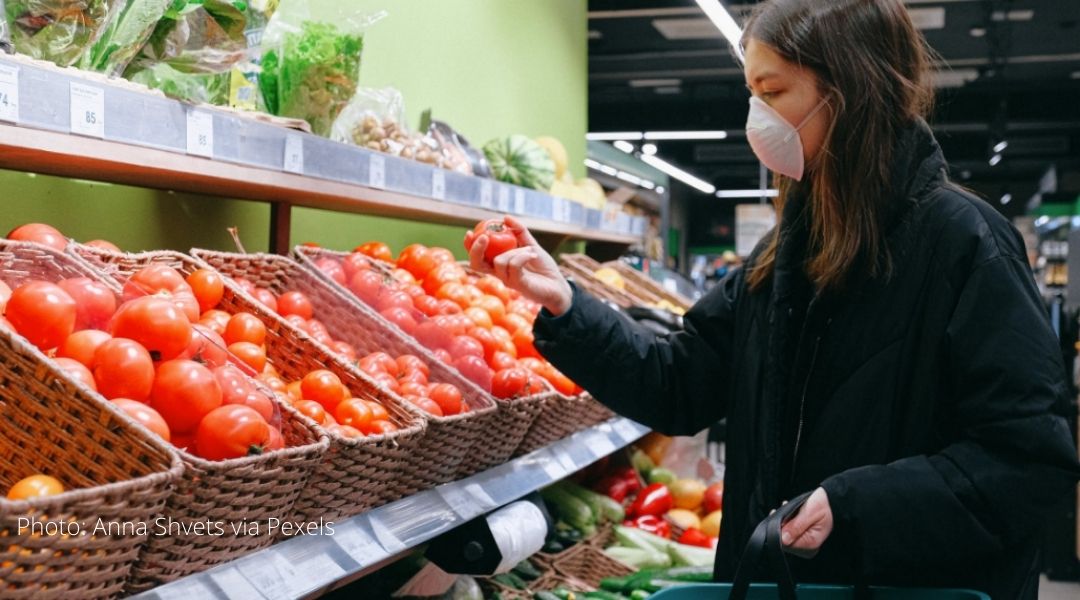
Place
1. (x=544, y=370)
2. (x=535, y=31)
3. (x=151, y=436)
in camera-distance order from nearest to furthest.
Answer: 1. (x=151, y=436)
2. (x=544, y=370)
3. (x=535, y=31)

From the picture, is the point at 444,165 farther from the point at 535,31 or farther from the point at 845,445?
the point at 535,31

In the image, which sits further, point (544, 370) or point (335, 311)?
point (544, 370)

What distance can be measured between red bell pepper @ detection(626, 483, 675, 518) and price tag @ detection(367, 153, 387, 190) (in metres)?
1.84

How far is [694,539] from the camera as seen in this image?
3695 mm

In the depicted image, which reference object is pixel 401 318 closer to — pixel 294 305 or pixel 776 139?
pixel 294 305

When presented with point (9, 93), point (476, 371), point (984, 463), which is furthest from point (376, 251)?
point (984, 463)

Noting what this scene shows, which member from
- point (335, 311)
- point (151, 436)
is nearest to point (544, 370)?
point (335, 311)

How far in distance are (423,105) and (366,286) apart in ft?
4.45

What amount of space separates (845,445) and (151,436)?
103cm

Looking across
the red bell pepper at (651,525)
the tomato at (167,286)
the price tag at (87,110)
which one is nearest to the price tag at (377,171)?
the tomato at (167,286)

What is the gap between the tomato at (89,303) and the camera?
1473mm

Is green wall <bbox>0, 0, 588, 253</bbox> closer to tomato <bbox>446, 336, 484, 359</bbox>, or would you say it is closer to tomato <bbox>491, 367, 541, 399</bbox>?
tomato <bbox>446, 336, 484, 359</bbox>

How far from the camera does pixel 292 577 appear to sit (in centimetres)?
143

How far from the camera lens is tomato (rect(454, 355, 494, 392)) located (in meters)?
2.24
